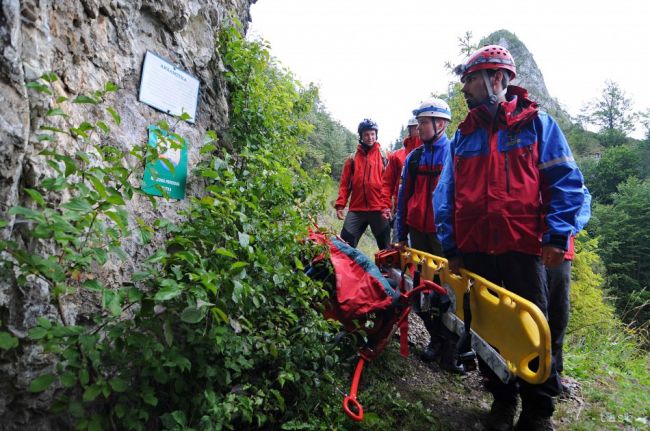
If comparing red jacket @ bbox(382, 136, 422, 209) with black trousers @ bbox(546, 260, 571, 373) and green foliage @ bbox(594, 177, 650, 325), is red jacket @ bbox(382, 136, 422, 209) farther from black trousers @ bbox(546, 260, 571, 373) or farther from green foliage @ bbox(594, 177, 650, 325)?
green foliage @ bbox(594, 177, 650, 325)

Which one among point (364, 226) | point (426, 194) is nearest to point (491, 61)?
point (426, 194)

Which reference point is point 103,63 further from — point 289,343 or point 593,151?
point 593,151

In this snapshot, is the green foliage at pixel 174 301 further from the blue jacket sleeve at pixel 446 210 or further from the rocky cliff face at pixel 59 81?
the blue jacket sleeve at pixel 446 210

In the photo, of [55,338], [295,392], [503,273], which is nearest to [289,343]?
[295,392]

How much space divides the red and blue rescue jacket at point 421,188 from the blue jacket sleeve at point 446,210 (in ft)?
2.93

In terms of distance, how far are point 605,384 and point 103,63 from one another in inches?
216

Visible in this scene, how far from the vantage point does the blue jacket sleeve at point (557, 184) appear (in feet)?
6.97

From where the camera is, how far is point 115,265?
2195 mm

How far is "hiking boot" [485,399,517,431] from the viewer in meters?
2.53

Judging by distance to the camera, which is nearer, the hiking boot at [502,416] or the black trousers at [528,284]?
the black trousers at [528,284]

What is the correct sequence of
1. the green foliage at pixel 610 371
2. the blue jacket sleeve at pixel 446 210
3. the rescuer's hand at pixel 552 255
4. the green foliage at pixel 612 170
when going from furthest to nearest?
the green foliage at pixel 612 170 → the green foliage at pixel 610 371 → the blue jacket sleeve at pixel 446 210 → the rescuer's hand at pixel 552 255

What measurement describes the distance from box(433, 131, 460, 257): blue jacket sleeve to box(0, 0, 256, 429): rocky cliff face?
2009 millimetres

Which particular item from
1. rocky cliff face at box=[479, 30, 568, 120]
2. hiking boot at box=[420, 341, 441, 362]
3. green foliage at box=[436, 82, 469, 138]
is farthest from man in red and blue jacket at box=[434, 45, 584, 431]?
rocky cliff face at box=[479, 30, 568, 120]

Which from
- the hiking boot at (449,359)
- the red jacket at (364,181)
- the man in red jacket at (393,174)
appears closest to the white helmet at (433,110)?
the man in red jacket at (393,174)
